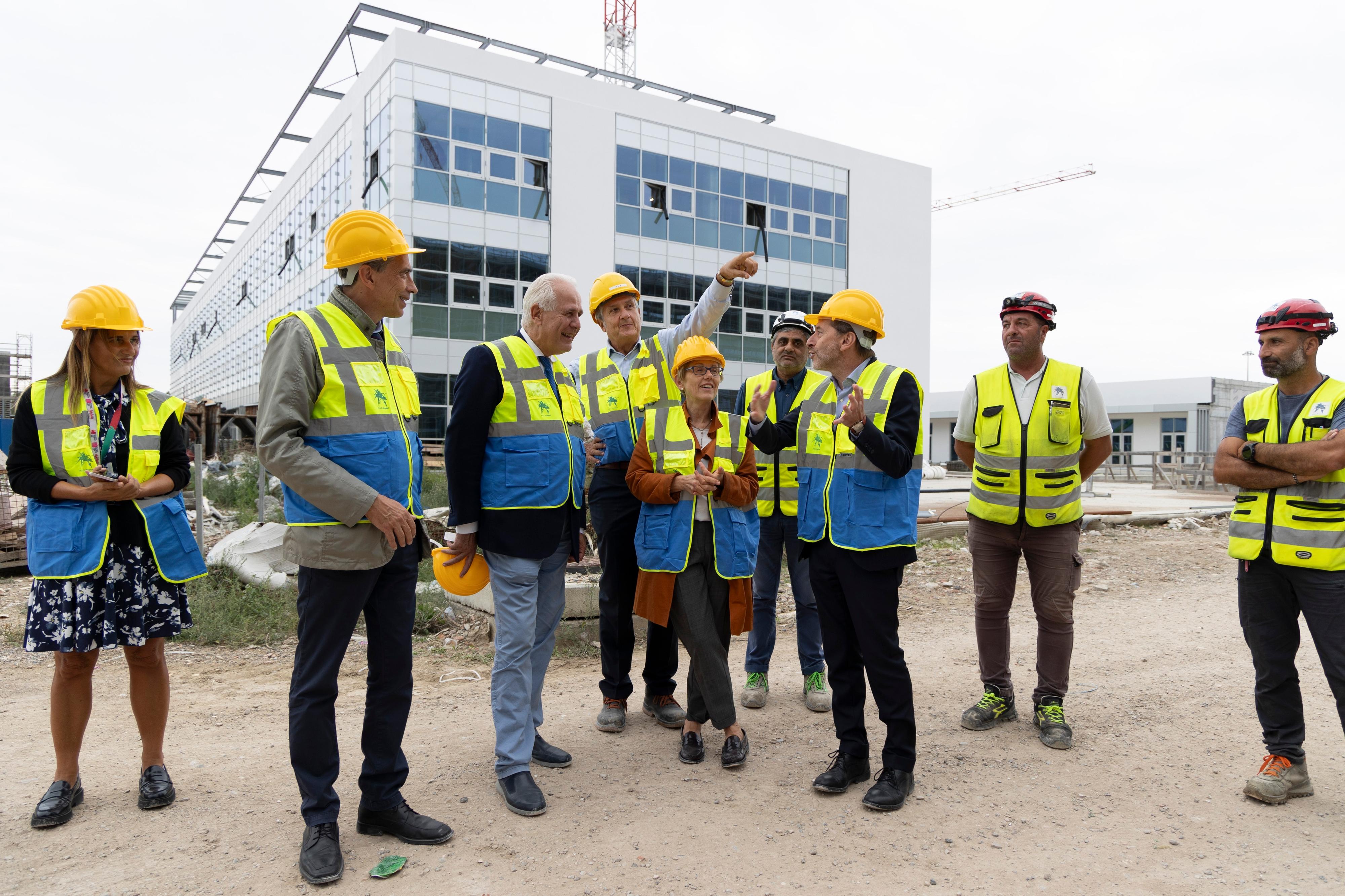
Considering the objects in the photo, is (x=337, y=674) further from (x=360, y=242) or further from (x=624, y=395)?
(x=624, y=395)

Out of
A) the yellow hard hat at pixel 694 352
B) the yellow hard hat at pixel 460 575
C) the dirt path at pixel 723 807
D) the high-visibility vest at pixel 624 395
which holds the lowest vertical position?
the dirt path at pixel 723 807

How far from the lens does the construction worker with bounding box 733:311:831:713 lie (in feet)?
16.0

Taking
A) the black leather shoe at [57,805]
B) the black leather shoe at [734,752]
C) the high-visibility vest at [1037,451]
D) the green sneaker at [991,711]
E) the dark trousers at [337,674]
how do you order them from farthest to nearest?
the green sneaker at [991,711] → the high-visibility vest at [1037,451] → the black leather shoe at [734,752] → the black leather shoe at [57,805] → the dark trousers at [337,674]

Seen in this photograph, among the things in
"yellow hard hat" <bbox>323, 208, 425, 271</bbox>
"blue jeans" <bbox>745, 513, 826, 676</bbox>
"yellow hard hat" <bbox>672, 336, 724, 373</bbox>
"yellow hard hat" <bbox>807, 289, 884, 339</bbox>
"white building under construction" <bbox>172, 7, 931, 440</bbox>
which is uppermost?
"white building under construction" <bbox>172, 7, 931, 440</bbox>

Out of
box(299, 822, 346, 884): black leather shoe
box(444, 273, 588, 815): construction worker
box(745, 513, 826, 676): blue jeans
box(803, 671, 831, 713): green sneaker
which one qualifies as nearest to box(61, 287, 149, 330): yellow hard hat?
box(444, 273, 588, 815): construction worker

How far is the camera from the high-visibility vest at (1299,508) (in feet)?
11.1

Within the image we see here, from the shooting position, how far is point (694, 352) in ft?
12.8

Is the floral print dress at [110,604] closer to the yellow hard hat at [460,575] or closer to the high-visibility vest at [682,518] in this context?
the yellow hard hat at [460,575]

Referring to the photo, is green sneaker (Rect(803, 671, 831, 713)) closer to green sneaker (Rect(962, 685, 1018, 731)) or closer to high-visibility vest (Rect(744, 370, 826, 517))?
green sneaker (Rect(962, 685, 1018, 731))

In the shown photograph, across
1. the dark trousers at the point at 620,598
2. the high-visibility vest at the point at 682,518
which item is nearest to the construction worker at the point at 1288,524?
the high-visibility vest at the point at 682,518

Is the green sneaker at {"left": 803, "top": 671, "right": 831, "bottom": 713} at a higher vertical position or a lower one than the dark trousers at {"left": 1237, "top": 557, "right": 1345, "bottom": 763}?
lower

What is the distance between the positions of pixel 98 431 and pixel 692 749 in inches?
116

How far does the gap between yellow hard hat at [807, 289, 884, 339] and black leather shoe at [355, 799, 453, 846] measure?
261 cm

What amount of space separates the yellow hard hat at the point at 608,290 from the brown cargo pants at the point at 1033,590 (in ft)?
7.53
